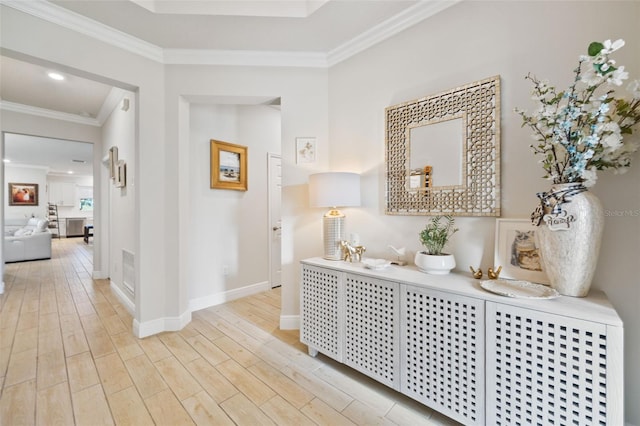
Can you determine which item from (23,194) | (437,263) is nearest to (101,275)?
(437,263)

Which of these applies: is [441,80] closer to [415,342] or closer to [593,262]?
[593,262]

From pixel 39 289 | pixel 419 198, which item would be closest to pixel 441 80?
pixel 419 198

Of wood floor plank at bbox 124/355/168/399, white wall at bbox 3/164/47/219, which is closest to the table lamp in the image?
wood floor plank at bbox 124/355/168/399

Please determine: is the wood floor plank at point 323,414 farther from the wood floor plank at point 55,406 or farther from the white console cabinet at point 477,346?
the wood floor plank at point 55,406

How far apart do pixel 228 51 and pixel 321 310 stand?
2369 millimetres

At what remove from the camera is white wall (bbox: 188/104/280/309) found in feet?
9.77

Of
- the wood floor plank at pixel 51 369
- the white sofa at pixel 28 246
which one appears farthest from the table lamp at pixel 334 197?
the white sofa at pixel 28 246

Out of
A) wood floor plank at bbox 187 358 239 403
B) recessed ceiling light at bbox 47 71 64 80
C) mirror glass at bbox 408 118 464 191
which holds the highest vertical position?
recessed ceiling light at bbox 47 71 64 80

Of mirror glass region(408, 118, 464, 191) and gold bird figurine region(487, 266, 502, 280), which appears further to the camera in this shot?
mirror glass region(408, 118, 464, 191)

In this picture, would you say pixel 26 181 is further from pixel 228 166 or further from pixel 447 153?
pixel 447 153

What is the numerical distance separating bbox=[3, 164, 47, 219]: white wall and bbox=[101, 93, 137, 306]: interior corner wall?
8.00 metres

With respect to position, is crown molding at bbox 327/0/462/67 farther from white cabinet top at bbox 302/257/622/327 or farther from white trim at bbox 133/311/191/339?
white trim at bbox 133/311/191/339

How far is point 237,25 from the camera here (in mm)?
2023

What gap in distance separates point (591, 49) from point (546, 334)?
115 centimetres
